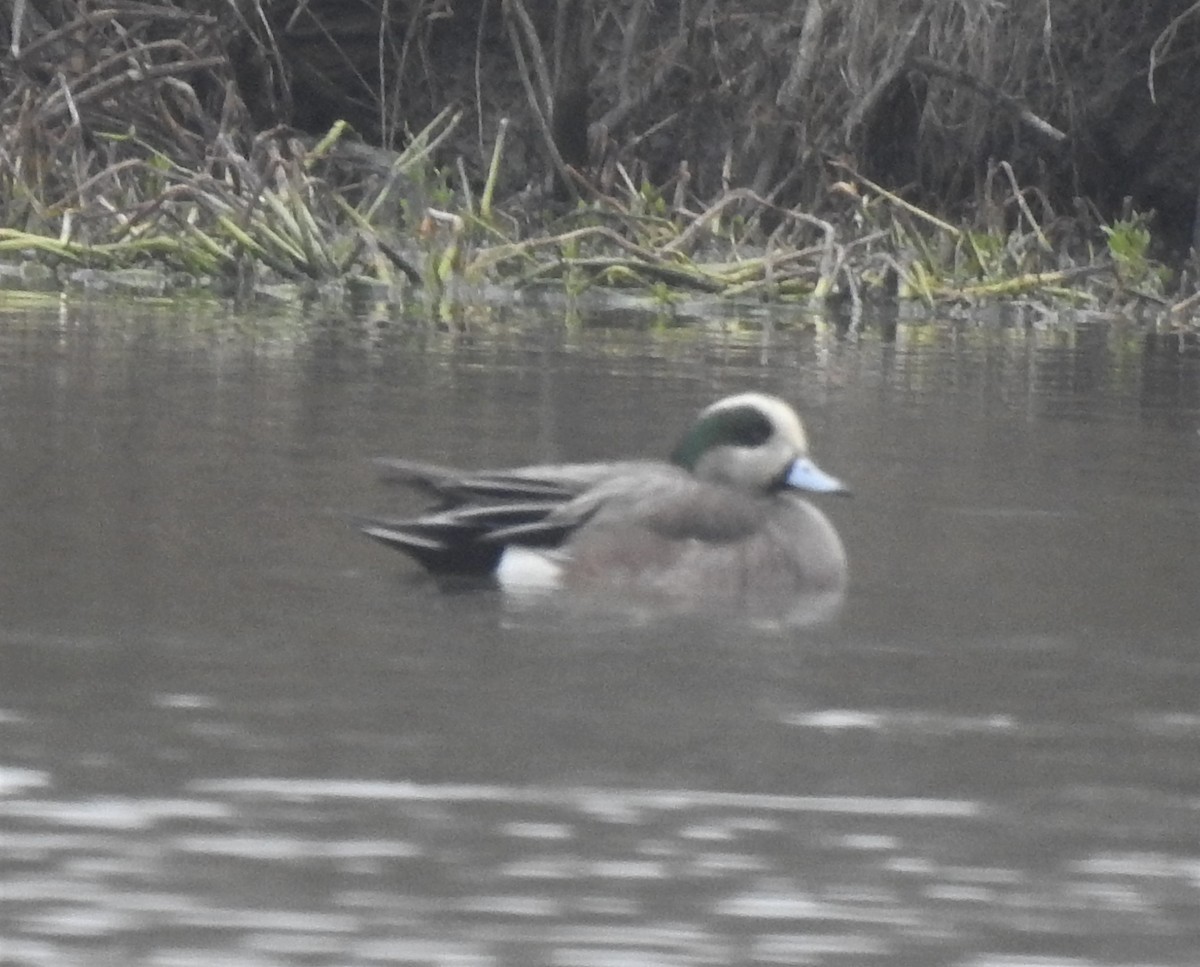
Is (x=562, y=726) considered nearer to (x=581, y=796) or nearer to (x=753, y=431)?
(x=581, y=796)

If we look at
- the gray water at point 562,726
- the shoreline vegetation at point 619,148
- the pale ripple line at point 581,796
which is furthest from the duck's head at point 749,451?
the shoreline vegetation at point 619,148

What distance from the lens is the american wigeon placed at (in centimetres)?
696

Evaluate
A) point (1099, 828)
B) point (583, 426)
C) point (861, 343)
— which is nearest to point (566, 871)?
point (1099, 828)

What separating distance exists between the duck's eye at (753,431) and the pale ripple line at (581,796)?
2466 mm

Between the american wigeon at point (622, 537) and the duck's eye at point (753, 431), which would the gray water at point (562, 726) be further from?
the duck's eye at point (753, 431)

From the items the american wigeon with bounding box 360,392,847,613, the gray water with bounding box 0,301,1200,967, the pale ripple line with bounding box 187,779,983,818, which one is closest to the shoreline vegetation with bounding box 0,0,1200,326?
the gray water with bounding box 0,301,1200,967

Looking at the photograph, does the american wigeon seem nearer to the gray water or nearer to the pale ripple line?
the gray water

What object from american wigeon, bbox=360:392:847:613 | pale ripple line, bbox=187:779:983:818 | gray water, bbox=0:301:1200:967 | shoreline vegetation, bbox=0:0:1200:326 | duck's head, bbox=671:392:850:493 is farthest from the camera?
shoreline vegetation, bbox=0:0:1200:326

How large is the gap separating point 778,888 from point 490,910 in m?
0.41

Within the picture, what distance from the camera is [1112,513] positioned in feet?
27.9

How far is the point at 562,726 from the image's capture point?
213 inches

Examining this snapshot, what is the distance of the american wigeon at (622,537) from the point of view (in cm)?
696

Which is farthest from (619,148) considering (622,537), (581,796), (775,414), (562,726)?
(581,796)

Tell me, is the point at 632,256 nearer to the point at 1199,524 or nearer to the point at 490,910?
the point at 1199,524
